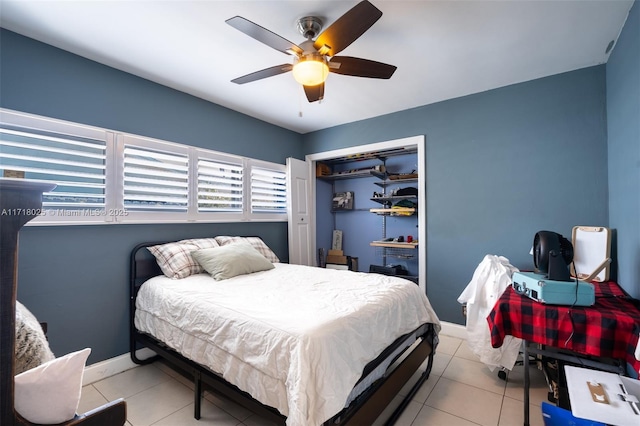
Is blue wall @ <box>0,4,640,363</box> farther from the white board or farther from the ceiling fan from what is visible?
the ceiling fan

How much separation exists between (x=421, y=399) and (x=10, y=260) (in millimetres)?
2389

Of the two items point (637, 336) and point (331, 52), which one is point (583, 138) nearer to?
point (637, 336)

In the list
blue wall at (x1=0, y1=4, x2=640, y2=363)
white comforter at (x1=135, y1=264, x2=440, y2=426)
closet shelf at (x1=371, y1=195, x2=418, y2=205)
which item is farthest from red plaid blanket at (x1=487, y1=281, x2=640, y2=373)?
closet shelf at (x1=371, y1=195, x2=418, y2=205)

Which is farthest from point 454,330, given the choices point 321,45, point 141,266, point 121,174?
point 121,174

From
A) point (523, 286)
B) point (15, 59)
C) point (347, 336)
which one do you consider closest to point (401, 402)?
point (347, 336)

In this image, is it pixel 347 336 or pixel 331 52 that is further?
pixel 331 52

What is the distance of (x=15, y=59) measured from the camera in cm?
206

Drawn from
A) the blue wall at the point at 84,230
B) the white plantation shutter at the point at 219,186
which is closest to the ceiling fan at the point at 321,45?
the blue wall at the point at 84,230

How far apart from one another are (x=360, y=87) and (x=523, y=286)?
A: 2.25 m

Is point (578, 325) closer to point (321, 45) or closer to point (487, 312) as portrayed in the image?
point (487, 312)

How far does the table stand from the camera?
4.56 feet

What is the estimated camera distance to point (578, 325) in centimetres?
148

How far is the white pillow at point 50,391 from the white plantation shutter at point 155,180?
2175mm

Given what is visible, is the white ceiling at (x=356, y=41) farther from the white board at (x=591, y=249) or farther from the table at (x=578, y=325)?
the table at (x=578, y=325)
